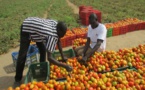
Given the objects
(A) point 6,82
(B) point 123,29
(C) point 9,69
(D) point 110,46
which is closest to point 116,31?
(B) point 123,29

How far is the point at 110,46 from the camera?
865cm

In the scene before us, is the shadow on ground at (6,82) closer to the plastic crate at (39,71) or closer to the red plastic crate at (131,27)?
the plastic crate at (39,71)

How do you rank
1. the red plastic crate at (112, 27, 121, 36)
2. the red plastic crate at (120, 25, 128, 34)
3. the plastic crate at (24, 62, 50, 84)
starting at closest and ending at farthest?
the plastic crate at (24, 62, 50, 84) → the red plastic crate at (112, 27, 121, 36) → the red plastic crate at (120, 25, 128, 34)

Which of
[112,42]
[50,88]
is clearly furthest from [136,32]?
[50,88]

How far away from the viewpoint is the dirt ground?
20.5ft

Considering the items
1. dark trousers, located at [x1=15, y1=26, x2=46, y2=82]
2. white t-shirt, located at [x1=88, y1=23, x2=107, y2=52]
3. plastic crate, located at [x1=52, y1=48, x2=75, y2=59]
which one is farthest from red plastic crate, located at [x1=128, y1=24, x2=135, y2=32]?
dark trousers, located at [x1=15, y1=26, x2=46, y2=82]

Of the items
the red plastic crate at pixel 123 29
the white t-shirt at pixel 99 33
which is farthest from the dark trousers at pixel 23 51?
the red plastic crate at pixel 123 29

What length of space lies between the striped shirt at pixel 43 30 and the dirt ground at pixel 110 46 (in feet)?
7.19

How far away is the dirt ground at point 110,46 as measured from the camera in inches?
246

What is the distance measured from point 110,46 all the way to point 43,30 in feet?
15.9

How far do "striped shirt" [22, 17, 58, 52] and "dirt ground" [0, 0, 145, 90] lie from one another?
2190mm

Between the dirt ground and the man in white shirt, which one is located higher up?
the man in white shirt

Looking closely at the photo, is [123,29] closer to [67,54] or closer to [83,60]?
[67,54]

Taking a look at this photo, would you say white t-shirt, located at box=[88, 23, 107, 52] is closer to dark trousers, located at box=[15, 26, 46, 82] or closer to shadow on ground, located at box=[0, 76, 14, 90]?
dark trousers, located at box=[15, 26, 46, 82]
